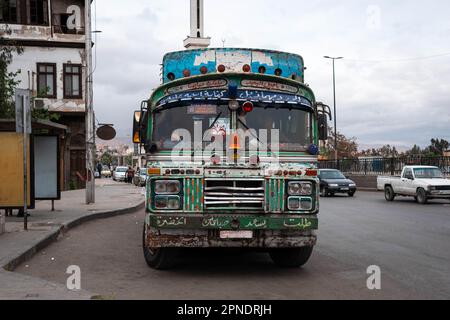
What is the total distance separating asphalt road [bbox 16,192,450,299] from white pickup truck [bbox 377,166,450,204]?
10.5 meters

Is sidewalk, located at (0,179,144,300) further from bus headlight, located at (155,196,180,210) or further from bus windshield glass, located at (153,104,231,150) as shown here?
bus windshield glass, located at (153,104,231,150)

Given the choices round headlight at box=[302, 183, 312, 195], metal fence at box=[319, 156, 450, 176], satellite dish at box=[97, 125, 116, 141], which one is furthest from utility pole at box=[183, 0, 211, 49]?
round headlight at box=[302, 183, 312, 195]

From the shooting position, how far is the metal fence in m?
32.0

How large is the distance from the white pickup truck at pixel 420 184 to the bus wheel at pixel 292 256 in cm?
1679

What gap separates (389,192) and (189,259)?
1901 cm

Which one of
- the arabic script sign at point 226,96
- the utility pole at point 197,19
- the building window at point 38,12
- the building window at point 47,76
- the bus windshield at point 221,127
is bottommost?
the bus windshield at point 221,127

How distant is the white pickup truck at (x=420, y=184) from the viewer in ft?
79.2

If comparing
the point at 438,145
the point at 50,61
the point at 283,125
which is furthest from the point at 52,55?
the point at 438,145

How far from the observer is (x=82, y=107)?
115 ft

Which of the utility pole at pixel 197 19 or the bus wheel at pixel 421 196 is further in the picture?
the utility pole at pixel 197 19

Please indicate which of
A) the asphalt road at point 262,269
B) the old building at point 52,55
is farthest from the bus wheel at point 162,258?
the old building at point 52,55

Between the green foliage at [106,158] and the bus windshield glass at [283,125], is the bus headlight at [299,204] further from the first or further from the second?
the green foliage at [106,158]
